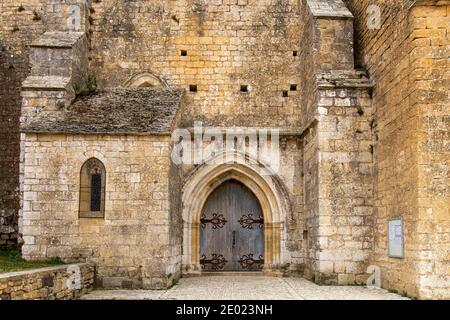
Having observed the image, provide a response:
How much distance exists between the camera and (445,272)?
7762 mm

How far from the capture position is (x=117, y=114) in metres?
10.6

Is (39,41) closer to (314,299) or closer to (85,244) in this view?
(85,244)

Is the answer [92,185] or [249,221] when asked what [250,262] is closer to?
[249,221]

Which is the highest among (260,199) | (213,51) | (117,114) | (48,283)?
(213,51)

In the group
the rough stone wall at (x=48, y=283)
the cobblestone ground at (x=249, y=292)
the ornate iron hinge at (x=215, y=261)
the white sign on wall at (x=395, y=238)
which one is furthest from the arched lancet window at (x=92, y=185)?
the white sign on wall at (x=395, y=238)

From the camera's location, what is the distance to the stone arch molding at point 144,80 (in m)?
12.5

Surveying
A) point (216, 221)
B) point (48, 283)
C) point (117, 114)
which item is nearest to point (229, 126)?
point (216, 221)

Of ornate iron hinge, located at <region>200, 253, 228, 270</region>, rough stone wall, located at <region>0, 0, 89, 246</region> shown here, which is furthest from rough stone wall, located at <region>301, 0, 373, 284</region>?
rough stone wall, located at <region>0, 0, 89, 246</region>

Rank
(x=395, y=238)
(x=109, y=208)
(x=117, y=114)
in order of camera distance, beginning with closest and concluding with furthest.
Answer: (x=395, y=238) < (x=109, y=208) < (x=117, y=114)

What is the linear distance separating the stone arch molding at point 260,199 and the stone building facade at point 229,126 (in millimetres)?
33

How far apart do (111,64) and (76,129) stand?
9.60 ft

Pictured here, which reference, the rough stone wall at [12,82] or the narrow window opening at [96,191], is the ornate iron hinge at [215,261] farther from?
the rough stone wall at [12,82]

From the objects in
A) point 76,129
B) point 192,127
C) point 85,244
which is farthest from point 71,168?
point 192,127

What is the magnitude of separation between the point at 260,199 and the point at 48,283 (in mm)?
5740
